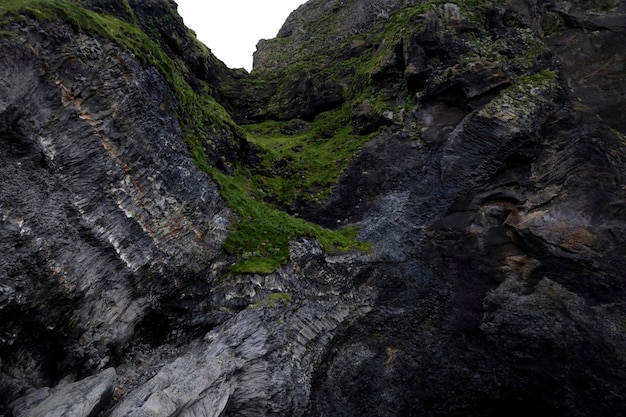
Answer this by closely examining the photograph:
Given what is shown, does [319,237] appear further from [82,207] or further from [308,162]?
[82,207]

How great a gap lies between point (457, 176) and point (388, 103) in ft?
21.9

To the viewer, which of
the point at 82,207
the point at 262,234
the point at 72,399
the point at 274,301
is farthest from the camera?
the point at 262,234

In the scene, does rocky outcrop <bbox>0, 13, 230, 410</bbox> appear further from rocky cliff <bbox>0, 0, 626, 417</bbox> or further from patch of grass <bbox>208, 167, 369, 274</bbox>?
patch of grass <bbox>208, 167, 369, 274</bbox>

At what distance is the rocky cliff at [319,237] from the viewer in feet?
30.7

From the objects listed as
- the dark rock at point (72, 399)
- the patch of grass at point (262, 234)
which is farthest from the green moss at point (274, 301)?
the dark rock at point (72, 399)

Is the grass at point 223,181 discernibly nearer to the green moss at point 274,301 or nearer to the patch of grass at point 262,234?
the patch of grass at point 262,234

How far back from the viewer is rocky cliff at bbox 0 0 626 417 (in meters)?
9.36

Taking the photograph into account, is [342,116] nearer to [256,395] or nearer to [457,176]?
[457,176]

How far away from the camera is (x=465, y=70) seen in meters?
19.0

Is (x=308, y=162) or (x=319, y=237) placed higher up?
(x=308, y=162)

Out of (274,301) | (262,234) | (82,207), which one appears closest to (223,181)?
(262,234)

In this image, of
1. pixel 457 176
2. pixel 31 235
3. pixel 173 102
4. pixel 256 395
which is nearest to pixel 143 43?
pixel 173 102

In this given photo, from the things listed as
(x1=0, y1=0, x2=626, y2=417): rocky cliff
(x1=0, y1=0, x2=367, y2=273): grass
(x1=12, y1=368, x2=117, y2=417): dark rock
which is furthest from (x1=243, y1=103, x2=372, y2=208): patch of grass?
(x1=12, y1=368, x2=117, y2=417): dark rock

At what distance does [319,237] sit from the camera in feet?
49.5
